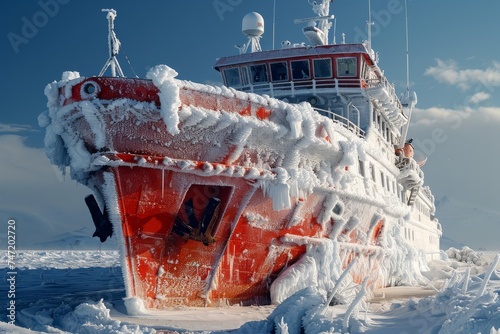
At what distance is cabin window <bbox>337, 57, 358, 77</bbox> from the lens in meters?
16.7

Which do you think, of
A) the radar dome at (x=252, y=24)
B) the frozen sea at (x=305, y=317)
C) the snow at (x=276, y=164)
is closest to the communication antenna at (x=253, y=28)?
the radar dome at (x=252, y=24)

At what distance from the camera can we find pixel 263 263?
1140 centimetres

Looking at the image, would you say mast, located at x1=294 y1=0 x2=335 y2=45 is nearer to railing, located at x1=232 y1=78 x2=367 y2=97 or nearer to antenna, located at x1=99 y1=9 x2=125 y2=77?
railing, located at x1=232 y1=78 x2=367 y2=97

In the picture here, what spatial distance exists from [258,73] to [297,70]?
1.32 metres

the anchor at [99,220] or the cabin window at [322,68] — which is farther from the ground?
the cabin window at [322,68]

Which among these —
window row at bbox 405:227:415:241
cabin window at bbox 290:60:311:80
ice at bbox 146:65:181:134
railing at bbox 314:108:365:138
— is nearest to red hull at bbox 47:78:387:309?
ice at bbox 146:65:181:134

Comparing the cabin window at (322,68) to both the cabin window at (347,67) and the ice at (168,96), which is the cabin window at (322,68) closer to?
the cabin window at (347,67)

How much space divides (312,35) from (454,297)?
13.8m

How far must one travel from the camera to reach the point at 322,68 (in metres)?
16.8

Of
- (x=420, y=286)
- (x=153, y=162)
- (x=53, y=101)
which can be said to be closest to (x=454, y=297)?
(x=153, y=162)

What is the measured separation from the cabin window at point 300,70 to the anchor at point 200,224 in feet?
24.7

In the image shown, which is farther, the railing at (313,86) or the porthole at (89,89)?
the railing at (313,86)

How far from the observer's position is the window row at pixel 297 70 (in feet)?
54.9

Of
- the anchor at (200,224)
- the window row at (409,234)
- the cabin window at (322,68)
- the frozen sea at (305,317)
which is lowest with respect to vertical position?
the frozen sea at (305,317)
